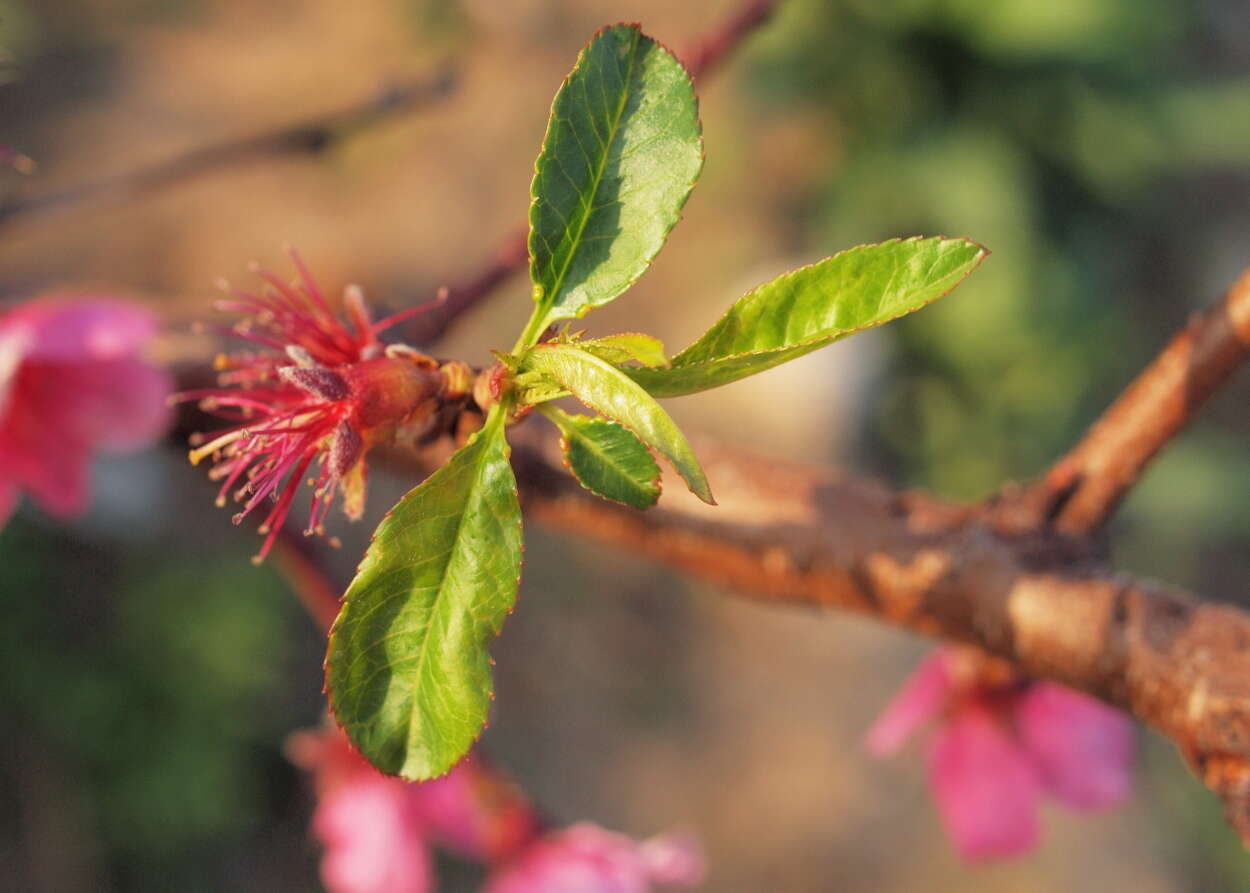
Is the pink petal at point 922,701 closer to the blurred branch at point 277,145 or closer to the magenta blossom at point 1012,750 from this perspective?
the magenta blossom at point 1012,750

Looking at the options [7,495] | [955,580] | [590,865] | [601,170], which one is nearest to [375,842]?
[590,865]

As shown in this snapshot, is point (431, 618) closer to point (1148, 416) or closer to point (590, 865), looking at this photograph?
point (1148, 416)

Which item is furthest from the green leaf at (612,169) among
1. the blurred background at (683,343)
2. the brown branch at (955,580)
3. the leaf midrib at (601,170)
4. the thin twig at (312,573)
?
the blurred background at (683,343)

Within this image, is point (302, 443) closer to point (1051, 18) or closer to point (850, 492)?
point (850, 492)

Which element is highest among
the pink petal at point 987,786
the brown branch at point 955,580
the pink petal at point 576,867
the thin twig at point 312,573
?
the thin twig at point 312,573

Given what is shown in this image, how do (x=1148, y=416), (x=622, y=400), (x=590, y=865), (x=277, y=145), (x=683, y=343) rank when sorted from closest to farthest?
(x=622, y=400) < (x=1148, y=416) < (x=590, y=865) < (x=277, y=145) < (x=683, y=343)

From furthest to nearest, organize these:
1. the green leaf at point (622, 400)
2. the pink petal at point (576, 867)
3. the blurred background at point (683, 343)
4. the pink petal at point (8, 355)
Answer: the blurred background at point (683, 343) < the pink petal at point (576, 867) < the pink petal at point (8, 355) < the green leaf at point (622, 400)

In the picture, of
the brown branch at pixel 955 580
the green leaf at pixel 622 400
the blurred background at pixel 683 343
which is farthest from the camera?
the blurred background at pixel 683 343
